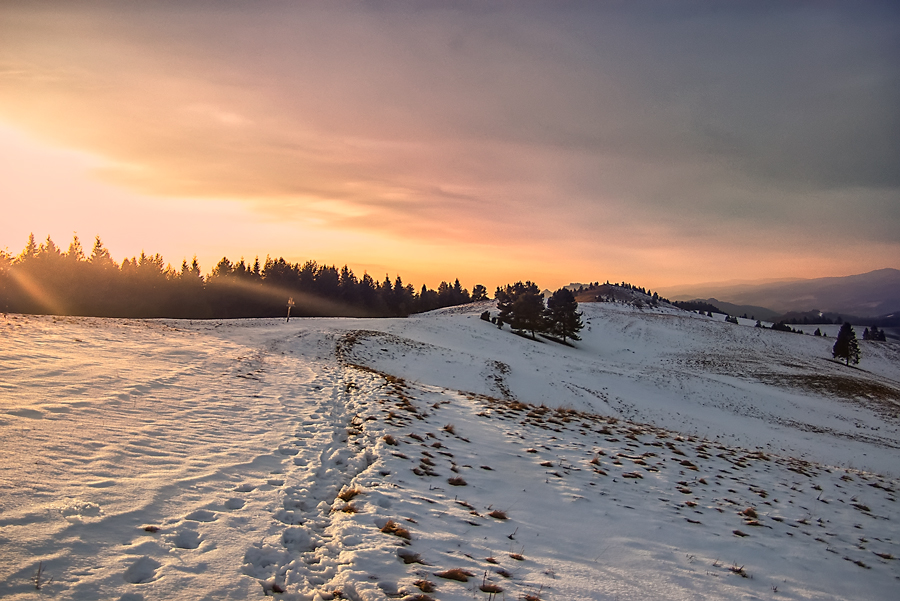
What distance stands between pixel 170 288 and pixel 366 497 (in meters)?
81.4

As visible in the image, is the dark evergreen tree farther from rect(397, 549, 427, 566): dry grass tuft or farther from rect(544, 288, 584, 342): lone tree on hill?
rect(397, 549, 427, 566): dry grass tuft

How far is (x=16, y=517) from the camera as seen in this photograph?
170 inches

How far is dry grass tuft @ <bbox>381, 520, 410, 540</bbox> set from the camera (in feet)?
17.9

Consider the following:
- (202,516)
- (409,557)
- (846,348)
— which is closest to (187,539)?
(202,516)

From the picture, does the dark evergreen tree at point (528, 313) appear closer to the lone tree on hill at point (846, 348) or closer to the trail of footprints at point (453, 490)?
the trail of footprints at point (453, 490)

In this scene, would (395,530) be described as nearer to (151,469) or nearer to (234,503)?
(234,503)

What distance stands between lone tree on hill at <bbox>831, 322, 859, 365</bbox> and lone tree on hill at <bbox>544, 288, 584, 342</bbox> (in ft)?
150

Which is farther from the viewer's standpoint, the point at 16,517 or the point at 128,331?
the point at 128,331

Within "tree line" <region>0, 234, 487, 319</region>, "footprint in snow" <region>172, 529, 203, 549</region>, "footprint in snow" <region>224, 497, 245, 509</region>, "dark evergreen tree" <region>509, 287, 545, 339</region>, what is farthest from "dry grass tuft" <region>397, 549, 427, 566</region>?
"tree line" <region>0, 234, 487, 319</region>

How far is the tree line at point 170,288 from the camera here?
188 feet

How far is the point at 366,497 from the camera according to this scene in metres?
6.42

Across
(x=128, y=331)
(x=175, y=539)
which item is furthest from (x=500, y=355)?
(x=175, y=539)

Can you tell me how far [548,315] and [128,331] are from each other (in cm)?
5212

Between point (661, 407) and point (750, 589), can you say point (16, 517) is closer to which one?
point (750, 589)
